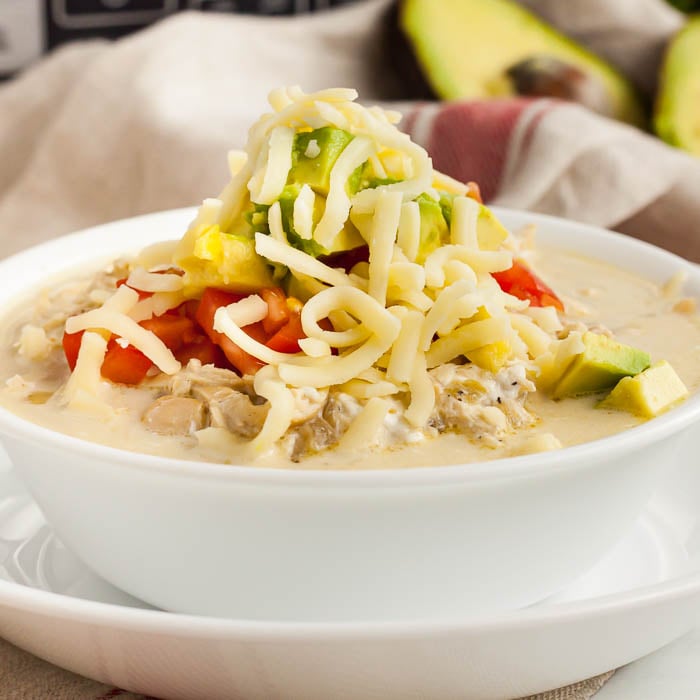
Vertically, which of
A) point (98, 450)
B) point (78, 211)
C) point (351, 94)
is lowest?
point (78, 211)

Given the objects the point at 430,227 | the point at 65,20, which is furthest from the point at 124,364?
the point at 65,20

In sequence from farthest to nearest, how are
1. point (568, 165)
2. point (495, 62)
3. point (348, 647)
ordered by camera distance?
point (495, 62) < point (568, 165) < point (348, 647)

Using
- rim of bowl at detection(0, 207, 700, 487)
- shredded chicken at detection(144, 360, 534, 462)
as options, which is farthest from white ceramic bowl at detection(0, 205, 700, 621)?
shredded chicken at detection(144, 360, 534, 462)

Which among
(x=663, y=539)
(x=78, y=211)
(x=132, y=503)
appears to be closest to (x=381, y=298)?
(x=132, y=503)

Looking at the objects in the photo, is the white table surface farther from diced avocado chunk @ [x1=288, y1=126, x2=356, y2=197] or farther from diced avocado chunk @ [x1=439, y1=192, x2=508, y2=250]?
diced avocado chunk @ [x1=288, y1=126, x2=356, y2=197]

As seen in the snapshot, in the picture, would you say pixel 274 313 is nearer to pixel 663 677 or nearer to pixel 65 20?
pixel 663 677

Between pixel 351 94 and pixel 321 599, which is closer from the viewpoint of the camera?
pixel 321 599

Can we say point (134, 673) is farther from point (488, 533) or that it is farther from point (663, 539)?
point (663, 539)
